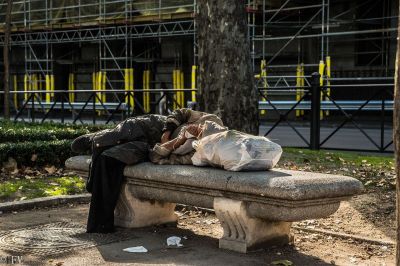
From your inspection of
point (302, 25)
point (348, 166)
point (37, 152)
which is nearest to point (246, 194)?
point (348, 166)

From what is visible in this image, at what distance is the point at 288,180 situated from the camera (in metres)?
4.89

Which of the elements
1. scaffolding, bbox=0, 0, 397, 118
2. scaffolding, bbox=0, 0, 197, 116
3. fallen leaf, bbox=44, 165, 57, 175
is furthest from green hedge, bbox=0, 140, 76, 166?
scaffolding, bbox=0, 0, 197, 116

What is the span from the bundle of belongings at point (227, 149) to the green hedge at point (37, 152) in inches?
190

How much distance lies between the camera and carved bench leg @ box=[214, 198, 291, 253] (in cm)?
527

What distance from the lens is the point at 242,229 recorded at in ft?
17.6

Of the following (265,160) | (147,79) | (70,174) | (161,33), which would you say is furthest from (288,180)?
(147,79)

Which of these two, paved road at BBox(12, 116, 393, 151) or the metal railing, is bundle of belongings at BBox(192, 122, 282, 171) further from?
paved road at BBox(12, 116, 393, 151)

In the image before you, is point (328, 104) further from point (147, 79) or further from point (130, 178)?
point (130, 178)

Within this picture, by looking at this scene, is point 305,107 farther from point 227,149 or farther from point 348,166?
point 227,149

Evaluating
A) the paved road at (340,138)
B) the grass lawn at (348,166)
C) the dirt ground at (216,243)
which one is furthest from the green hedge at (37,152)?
the paved road at (340,138)

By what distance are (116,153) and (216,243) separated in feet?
4.21

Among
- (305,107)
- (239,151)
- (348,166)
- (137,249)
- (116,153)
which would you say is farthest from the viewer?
(305,107)

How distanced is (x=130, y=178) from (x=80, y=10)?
20.8 m

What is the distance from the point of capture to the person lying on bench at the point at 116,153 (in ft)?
19.8
